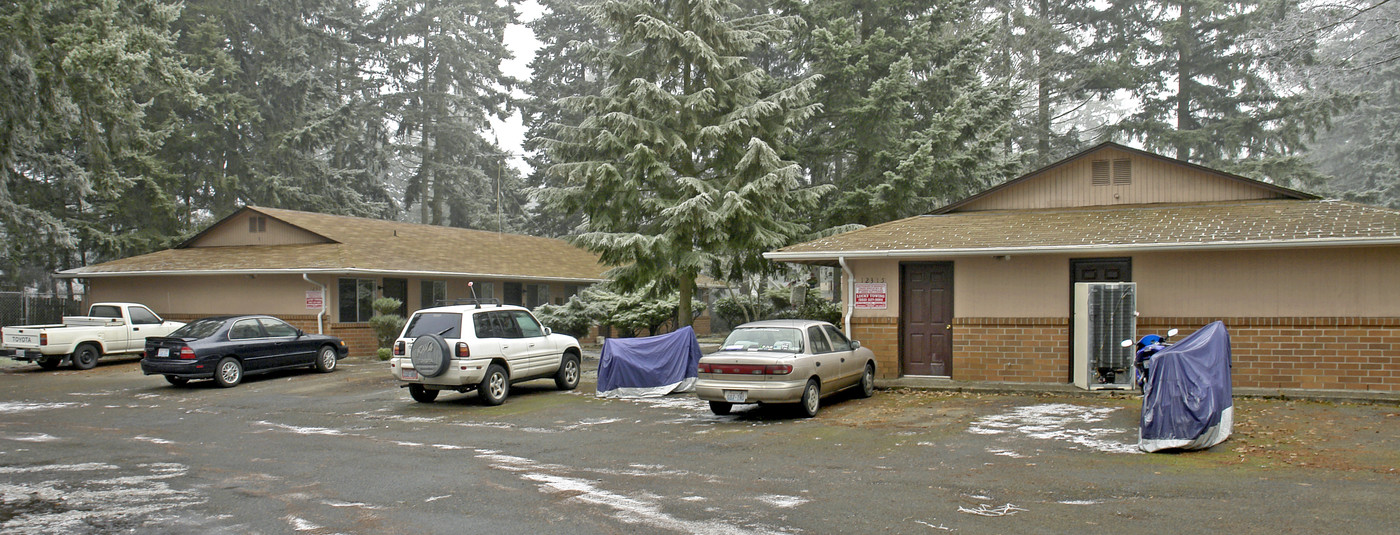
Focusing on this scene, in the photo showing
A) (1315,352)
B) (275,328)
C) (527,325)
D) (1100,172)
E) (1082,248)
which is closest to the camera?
(1315,352)

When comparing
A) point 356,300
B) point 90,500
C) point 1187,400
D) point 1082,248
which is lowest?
point 90,500

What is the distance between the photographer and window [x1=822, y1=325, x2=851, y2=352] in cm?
1362

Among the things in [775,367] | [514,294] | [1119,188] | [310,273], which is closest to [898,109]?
[1119,188]

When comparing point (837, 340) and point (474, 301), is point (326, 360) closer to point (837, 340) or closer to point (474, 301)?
point (474, 301)

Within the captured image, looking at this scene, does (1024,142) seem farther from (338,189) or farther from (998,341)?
(338,189)

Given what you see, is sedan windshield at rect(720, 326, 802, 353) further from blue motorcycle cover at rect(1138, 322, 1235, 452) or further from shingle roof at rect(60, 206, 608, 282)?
shingle roof at rect(60, 206, 608, 282)

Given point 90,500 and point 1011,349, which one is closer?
point 90,500

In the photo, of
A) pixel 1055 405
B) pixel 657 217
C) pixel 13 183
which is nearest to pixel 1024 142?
pixel 657 217

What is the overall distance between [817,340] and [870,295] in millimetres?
3762

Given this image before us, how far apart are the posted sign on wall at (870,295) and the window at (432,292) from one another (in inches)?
615

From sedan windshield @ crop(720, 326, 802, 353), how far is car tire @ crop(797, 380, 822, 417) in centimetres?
53

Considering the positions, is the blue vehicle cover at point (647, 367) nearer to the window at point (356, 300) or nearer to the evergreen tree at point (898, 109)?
the evergreen tree at point (898, 109)

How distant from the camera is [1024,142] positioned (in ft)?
118

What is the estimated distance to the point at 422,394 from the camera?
602 inches
